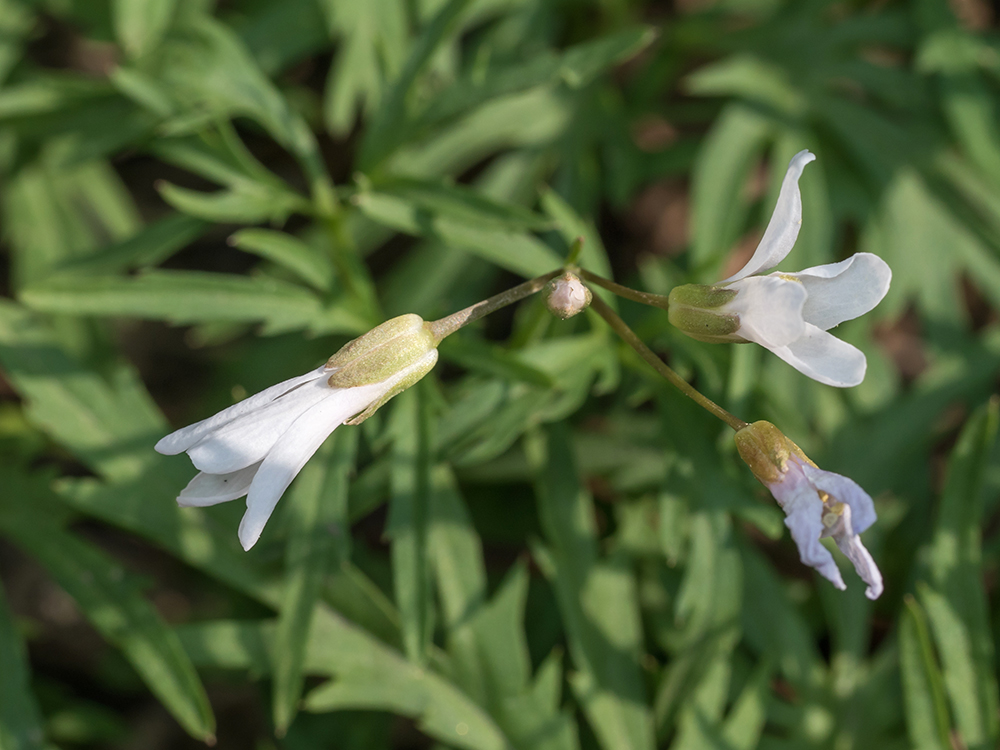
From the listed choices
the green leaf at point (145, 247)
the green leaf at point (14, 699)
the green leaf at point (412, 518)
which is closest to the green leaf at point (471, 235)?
the green leaf at point (412, 518)

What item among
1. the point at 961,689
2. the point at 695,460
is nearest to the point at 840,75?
the point at 695,460

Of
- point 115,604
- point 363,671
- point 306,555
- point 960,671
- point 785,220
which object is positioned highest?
point 785,220

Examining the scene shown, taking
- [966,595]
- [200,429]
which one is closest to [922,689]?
[966,595]

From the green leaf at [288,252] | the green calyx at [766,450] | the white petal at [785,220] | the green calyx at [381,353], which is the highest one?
the white petal at [785,220]

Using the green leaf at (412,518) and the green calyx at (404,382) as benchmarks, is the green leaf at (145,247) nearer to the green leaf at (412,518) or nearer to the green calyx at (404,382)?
the green leaf at (412,518)

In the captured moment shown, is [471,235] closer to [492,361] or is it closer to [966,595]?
[492,361]

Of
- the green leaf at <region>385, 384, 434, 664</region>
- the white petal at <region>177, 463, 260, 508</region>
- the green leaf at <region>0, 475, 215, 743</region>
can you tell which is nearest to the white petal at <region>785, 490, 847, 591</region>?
the white petal at <region>177, 463, 260, 508</region>

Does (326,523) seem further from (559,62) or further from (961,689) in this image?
(961,689)
